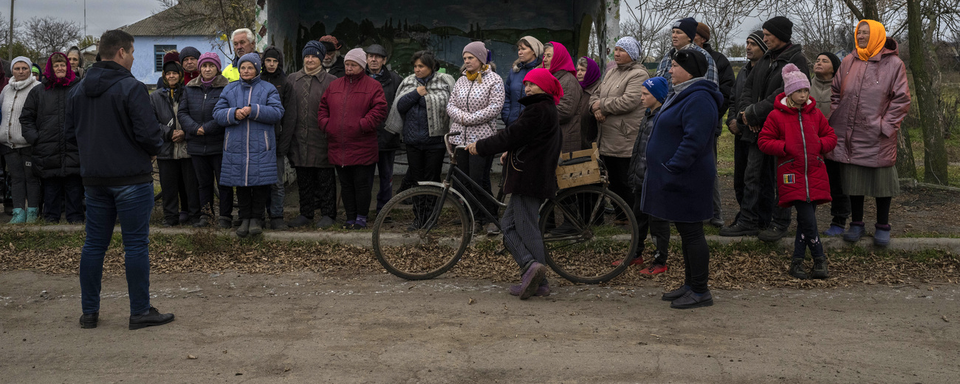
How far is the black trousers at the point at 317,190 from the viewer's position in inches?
297

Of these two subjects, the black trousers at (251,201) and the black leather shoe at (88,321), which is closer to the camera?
the black leather shoe at (88,321)

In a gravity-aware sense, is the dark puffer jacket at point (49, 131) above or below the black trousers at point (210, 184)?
above

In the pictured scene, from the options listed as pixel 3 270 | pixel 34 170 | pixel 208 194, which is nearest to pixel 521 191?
pixel 208 194

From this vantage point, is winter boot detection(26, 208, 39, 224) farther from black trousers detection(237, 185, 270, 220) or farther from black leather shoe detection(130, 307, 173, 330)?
black leather shoe detection(130, 307, 173, 330)

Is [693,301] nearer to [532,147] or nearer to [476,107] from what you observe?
[532,147]

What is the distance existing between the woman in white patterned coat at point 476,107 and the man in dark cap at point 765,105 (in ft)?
7.08

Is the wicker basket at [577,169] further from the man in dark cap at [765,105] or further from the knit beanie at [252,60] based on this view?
the knit beanie at [252,60]

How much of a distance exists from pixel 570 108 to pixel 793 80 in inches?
73.1

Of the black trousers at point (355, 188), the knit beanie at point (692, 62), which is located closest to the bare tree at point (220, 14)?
the black trousers at point (355, 188)

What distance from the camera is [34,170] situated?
7738 mm

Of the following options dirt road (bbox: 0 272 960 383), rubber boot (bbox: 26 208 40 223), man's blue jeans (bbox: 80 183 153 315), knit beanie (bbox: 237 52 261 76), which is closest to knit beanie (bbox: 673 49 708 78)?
dirt road (bbox: 0 272 960 383)

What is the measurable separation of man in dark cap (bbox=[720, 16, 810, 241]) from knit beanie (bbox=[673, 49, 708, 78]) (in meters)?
1.53

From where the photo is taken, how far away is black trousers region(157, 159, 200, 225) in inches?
300

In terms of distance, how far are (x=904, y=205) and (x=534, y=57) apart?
4.93 m
